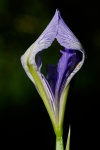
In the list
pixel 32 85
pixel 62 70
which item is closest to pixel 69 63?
pixel 62 70

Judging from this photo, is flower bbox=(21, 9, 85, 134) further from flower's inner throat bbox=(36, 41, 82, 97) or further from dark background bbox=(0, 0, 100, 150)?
dark background bbox=(0, 0, 100, 150)

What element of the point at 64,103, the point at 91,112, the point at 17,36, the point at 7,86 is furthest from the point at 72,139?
the point at 64,103

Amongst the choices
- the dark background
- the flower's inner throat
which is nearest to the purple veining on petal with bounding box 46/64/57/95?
the flower's inner throat

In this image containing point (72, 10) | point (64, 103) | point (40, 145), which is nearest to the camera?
point (64, 103)

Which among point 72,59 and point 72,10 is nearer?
point 72,59

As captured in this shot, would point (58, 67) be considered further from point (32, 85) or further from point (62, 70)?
point (32, 85)

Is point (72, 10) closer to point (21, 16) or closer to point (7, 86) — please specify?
point (21, 16)
